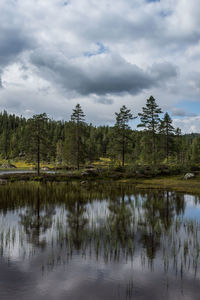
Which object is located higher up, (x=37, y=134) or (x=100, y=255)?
(x=37, y=134)

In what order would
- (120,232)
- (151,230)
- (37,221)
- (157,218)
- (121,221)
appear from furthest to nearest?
(157,218) < (37,221) < (121,221) < (151,230) < (120,232)

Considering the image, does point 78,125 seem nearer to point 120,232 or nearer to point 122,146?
point 122,146

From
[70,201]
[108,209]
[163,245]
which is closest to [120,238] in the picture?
[163,245]

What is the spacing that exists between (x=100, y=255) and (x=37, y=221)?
7141 mm

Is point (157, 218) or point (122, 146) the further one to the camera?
point (122, 146)

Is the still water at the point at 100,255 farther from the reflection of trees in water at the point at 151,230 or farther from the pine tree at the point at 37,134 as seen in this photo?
the pine tree at the point at 37,134

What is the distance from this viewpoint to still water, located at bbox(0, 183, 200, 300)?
7.10 metres

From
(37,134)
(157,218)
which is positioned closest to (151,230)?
(157,218)

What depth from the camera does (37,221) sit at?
15.0 m

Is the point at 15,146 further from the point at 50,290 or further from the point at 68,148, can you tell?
the point at 50,290

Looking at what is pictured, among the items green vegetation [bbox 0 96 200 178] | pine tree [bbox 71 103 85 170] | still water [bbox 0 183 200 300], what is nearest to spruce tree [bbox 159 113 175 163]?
green vegetation [bbox 0 96 200 178]

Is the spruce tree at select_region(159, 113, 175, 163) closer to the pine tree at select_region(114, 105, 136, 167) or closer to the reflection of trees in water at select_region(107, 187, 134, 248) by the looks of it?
the pine tree at select_region(114, 105, 136, 167)

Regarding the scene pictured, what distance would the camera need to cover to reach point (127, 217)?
52.3 feet

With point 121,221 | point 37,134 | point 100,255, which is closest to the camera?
point 100,255
